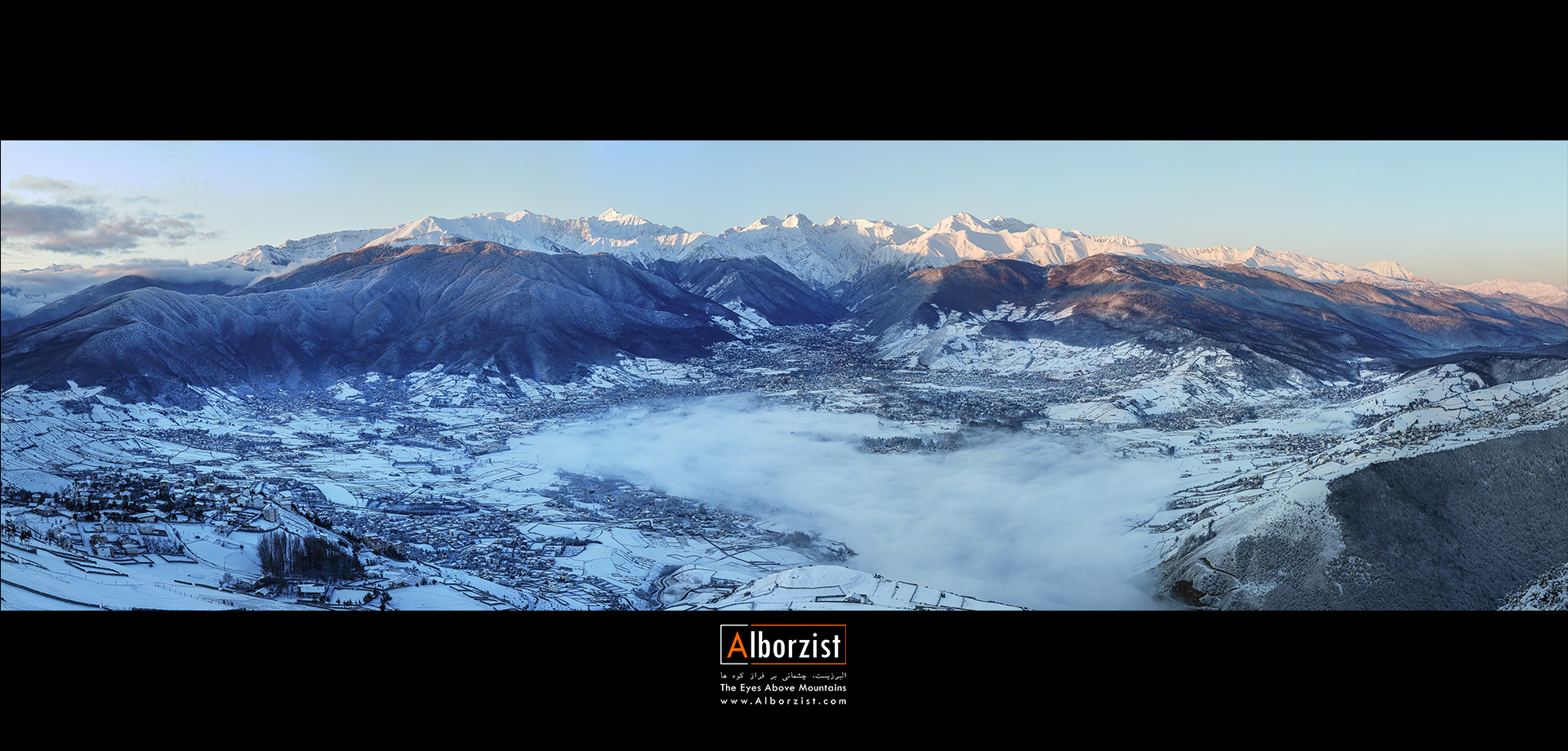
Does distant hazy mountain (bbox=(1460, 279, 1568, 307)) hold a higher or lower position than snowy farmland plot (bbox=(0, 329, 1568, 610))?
higher

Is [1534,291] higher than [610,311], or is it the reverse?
[610,311]

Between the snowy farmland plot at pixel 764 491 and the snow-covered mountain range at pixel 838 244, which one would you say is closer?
the snowy farmland plot at pixel 764 491

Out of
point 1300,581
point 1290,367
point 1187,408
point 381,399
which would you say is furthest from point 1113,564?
point 381,399
